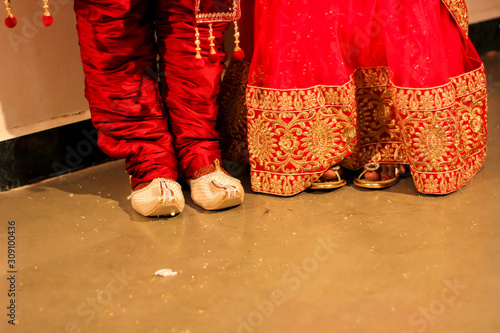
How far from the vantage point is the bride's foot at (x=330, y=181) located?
169cm

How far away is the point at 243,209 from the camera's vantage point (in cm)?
163

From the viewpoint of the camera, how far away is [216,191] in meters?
1.60

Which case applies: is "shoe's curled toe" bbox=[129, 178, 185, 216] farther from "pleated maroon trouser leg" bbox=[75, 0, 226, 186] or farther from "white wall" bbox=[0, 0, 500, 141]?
"white wall" bbox=[0, 0, 500, 141]

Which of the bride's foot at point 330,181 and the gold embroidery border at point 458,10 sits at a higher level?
the gold embroidery border at point 458,10

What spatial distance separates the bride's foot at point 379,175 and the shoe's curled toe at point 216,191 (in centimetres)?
35

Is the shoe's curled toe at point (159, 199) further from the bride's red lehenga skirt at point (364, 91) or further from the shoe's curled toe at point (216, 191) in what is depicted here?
the bride's red lehenga skirt at point (364, 91)

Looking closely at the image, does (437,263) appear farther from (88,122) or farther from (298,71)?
(88,122)

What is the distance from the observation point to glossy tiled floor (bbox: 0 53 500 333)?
3.82ft

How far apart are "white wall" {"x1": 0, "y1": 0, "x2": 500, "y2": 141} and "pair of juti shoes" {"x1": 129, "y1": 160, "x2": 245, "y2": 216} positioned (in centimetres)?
47

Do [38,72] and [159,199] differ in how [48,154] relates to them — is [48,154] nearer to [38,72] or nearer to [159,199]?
[38,72]

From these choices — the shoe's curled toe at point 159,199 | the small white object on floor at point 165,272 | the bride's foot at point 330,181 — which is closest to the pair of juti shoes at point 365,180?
the bride's foot at point 330,181

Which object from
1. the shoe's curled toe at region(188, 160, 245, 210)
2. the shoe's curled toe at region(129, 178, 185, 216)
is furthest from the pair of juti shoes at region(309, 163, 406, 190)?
the shoe's curled toe at region(129, 178, 185, 216)

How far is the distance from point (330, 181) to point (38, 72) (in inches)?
37.3

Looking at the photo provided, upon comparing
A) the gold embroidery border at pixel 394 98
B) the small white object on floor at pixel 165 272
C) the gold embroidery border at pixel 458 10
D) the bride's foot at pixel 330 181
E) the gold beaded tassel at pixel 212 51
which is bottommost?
the small white object on floor at pixel 165 272
